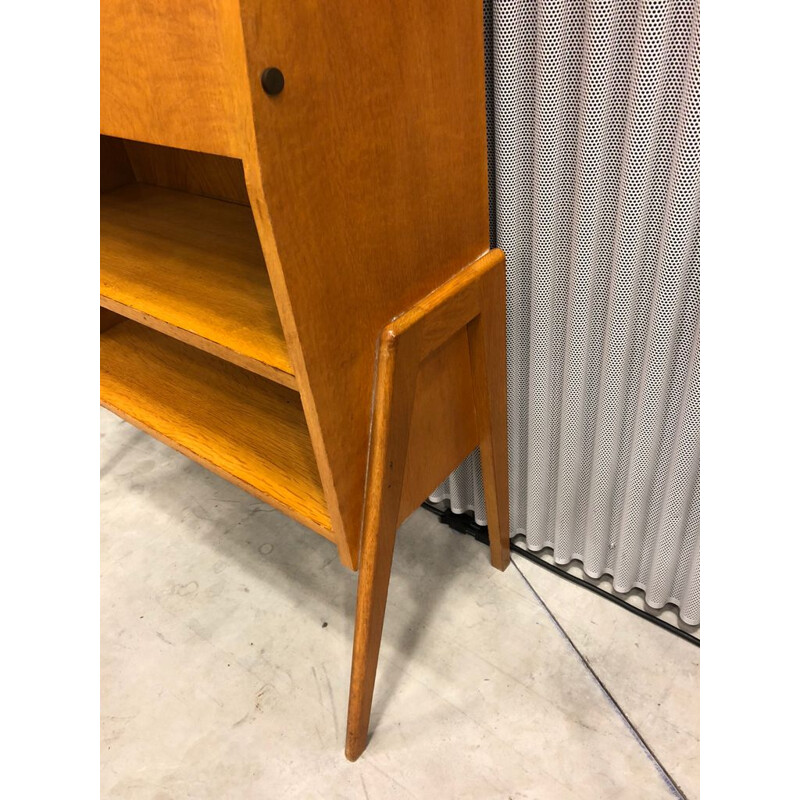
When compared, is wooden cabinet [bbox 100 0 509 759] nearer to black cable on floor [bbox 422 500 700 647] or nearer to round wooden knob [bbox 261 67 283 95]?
round wooden knob [bbox 261 67 283 95]

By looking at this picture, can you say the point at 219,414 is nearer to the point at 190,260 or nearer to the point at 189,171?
the point at 190,260

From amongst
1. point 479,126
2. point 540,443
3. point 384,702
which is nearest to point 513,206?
point 479,126

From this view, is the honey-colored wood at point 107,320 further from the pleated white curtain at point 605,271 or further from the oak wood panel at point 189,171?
the pleated white curtain at point 605,271

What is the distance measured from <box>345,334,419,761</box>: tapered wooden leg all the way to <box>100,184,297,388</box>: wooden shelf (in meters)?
0.11

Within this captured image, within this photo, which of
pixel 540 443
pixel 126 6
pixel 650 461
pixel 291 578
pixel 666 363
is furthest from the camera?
pixel 291 578

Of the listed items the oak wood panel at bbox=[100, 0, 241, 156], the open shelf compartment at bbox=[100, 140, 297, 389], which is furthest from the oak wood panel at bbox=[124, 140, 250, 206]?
the oak wood panel at bbox=[100, 0, 241, 156]

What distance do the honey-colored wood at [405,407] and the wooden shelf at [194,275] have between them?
12 cm

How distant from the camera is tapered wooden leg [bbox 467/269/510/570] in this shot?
898 mm

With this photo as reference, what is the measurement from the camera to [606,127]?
2.51 ft

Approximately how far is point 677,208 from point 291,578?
0.94 meters

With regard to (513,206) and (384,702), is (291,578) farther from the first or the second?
(513,206)

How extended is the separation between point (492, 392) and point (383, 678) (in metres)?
0.52

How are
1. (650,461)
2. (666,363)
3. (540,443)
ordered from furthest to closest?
1. (540,443)
2. (650,461)
3. (666,363)

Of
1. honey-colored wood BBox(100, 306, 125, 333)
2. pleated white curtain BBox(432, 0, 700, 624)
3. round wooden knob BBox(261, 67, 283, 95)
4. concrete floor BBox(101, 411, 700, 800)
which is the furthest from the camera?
honey-colored wood BBox(100, 306, 125, 333)
